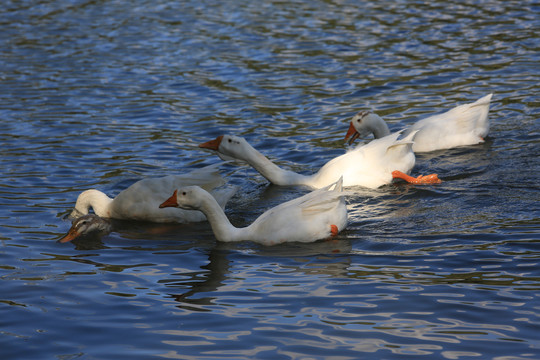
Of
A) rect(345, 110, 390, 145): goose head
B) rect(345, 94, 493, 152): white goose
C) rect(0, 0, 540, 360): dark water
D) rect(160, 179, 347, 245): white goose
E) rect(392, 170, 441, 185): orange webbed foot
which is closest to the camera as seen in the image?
rect(0, 0, 540, 360): dark water

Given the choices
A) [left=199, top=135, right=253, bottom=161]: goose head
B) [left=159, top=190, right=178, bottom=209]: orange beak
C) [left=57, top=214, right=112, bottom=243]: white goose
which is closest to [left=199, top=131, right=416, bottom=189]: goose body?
[left=199, top=135, right=253, bottom=161]: goose head

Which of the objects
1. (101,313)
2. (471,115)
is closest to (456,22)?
(471,115)

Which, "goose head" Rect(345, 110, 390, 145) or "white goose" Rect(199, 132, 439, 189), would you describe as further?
"goose head" Rect(345, 110, 390, 145)

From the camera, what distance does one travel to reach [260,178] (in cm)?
1177

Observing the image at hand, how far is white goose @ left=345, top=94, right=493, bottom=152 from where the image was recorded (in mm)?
11836

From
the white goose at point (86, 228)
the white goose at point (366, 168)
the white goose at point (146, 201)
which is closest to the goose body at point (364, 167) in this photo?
the white goose at point (366, 168)

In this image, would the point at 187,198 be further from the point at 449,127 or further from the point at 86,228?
the point at 449,127

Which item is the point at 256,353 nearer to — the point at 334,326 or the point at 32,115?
the point at 334,326

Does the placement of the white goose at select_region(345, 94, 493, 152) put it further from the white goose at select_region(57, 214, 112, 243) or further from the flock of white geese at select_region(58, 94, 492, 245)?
the white goose at select_region(57, 214, 112, 243)

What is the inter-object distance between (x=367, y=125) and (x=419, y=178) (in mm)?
1943

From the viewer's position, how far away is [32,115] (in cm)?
1402

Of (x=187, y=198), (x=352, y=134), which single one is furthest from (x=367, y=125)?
(x=187, y=198)

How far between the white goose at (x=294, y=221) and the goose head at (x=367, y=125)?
11.4ft

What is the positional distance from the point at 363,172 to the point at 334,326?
4.36 meters
